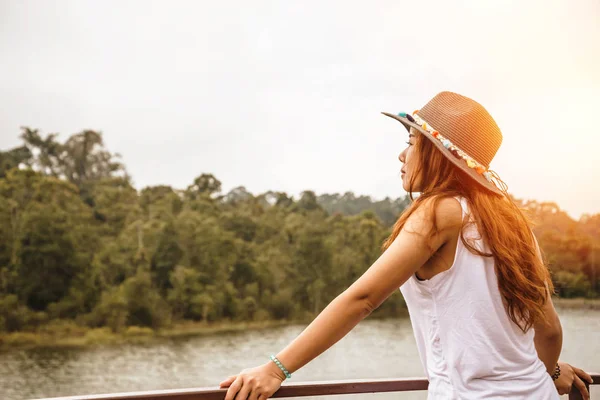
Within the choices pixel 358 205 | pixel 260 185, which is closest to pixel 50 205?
pixel 358 205

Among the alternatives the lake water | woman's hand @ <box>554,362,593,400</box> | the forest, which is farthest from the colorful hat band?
the lake water

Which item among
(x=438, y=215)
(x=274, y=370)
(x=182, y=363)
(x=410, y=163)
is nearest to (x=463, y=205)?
(x=438, y=215)

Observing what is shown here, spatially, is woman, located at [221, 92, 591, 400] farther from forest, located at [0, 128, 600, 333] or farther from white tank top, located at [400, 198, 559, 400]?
forest, located at [0, 128, 600, 333]

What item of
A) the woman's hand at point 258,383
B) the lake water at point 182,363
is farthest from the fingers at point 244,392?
the lake water at point 182,363

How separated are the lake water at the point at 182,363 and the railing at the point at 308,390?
107ft

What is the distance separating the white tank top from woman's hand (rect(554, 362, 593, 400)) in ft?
1.39

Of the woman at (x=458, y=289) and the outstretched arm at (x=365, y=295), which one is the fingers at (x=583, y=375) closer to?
the woman at (x=458, y=289)

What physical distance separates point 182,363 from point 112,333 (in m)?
4.42

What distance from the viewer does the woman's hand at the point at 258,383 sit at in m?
1.05

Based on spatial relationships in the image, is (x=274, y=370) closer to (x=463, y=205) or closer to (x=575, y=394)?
(x=463, y=205)

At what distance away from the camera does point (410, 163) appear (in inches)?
43.8

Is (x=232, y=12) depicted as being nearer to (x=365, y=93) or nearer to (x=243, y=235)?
(x=365, y=93)

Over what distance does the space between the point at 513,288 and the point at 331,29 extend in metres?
74.6

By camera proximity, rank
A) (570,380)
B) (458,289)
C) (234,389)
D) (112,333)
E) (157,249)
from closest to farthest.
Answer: (458,289) < (234,389) < (570,380) < (112,333) < (157,249)
